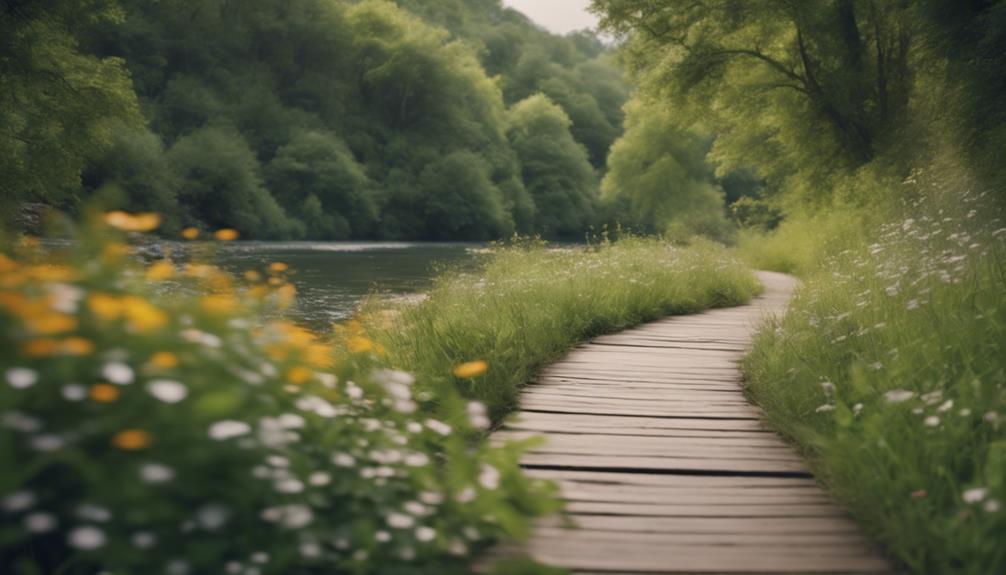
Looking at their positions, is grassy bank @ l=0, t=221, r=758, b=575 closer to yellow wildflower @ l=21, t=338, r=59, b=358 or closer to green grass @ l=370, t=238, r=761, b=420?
yellow wildflower @ l=21, t=338, r=59, b=358

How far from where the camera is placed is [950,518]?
262 centimetres

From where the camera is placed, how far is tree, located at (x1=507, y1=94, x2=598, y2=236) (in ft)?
185

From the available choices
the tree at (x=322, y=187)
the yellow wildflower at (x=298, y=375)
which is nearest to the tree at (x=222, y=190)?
the tree at (x=322, y=187)

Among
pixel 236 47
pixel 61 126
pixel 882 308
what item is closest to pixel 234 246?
pixel 61 126

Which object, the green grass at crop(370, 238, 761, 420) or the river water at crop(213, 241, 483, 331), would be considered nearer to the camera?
the green grass at crop(370, 238, 761, 420)

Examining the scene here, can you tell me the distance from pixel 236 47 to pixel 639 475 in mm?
49698

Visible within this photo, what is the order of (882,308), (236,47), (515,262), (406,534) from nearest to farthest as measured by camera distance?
(406,534) → (882,308) → (515,262) → (236,47)

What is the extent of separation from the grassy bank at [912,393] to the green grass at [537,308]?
1.70 metres

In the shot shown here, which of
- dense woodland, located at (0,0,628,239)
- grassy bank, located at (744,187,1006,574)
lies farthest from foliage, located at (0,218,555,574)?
dense woodland, located at (0,0,628,239)

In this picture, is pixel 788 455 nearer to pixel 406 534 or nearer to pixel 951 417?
pixel 951 417

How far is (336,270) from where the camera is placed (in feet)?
69.4

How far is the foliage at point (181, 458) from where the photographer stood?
6.35 ft

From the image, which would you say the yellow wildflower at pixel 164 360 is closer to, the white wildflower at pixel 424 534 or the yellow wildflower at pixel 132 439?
the yellow wildflower at pixel 132 439

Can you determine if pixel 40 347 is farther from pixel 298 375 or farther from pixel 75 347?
pixel 298 375
